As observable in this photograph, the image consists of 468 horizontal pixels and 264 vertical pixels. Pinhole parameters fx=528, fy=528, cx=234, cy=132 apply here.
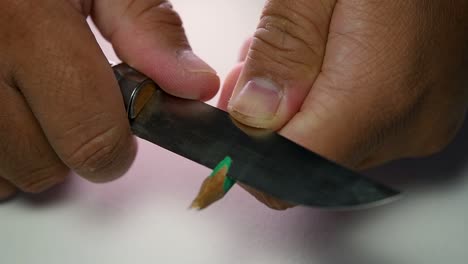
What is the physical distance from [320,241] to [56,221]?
472 millimetres

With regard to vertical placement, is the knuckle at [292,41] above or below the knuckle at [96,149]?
above

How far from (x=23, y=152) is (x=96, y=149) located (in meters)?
0.14

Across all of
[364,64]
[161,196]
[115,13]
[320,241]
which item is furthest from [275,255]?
[115,13]

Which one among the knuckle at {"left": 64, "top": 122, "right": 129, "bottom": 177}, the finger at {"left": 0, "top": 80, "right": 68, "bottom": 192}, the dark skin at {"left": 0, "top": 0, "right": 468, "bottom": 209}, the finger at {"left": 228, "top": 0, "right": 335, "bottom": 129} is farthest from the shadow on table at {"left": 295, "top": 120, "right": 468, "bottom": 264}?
the finger at {"left": 0, "top": 80, "right": 68, "bottom": 192}

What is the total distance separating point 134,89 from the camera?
2.70 ft

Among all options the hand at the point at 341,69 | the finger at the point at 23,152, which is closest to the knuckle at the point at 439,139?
the hand at the point at 341,69

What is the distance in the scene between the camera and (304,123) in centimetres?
76

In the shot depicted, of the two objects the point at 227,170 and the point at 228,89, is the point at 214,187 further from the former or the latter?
the point at 228,89

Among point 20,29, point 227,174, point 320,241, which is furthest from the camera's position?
point 320,241

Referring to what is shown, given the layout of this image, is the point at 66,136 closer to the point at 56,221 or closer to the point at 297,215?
the point at 56,221

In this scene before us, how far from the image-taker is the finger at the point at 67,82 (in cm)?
78

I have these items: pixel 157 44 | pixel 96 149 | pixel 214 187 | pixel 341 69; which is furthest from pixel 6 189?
pixel 341 69

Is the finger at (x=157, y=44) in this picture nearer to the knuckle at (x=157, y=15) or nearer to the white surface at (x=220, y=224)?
the knuckle at (x=157, y=15)

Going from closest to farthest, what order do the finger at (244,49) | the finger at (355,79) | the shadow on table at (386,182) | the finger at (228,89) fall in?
the finger at (355,79) < the shadow on table at (386,182) < the finger at (228,89) < the finger at (244,49)
